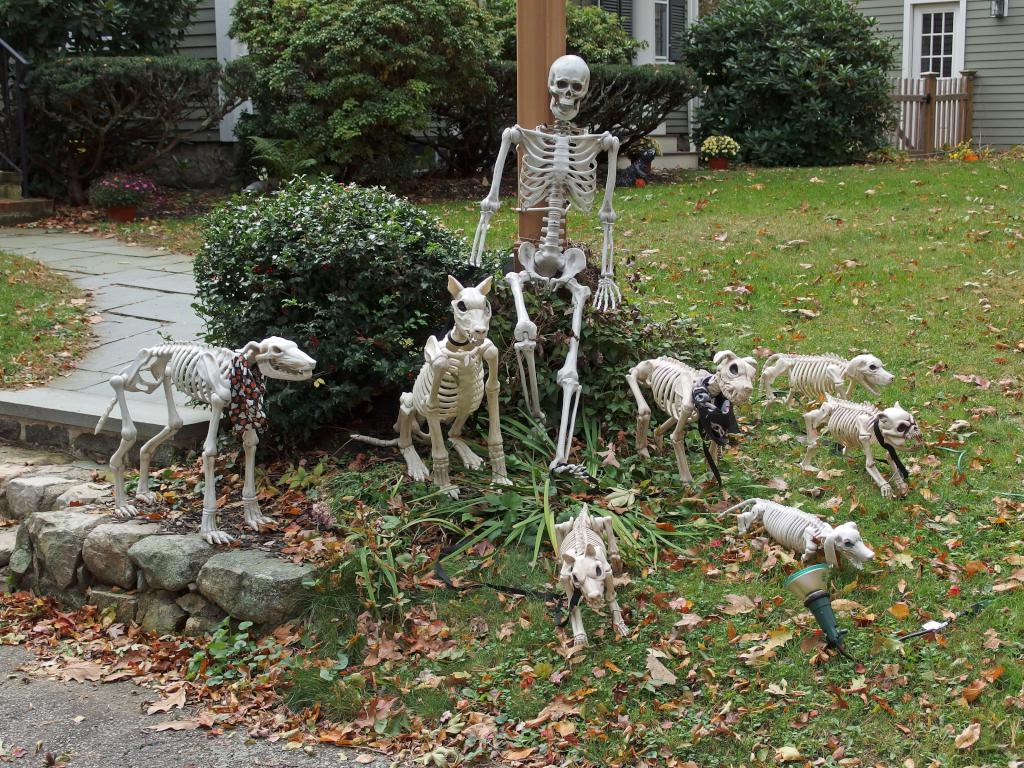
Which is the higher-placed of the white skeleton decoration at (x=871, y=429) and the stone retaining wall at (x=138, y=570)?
the white skeleton decoration at (x=871, y=429)

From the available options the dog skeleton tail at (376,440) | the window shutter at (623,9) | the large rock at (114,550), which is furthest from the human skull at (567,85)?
the window shutter at (623,9)

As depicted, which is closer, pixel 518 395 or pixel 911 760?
pixel 911 760

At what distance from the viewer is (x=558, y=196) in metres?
6.38

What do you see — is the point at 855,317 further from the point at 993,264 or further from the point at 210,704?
the point at 210,704

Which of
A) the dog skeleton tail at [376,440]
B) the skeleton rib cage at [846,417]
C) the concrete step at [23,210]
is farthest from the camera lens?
the concrete step at [23,210]

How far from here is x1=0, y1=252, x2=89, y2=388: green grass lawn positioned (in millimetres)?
7922

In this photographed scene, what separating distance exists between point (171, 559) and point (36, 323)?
4.21 metres

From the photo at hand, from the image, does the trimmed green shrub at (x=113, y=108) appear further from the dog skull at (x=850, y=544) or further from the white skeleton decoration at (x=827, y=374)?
the dog skull at (x=850, y=544)

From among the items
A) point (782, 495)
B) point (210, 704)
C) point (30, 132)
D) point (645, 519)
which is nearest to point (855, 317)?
point (782, 495)

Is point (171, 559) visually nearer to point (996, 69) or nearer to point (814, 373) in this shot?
point (814, 373)

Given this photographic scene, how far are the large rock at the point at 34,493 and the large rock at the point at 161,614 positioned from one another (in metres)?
1.20

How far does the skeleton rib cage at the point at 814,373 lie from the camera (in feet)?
20.4

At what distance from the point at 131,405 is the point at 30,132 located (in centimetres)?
849

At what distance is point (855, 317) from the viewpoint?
8.78m
